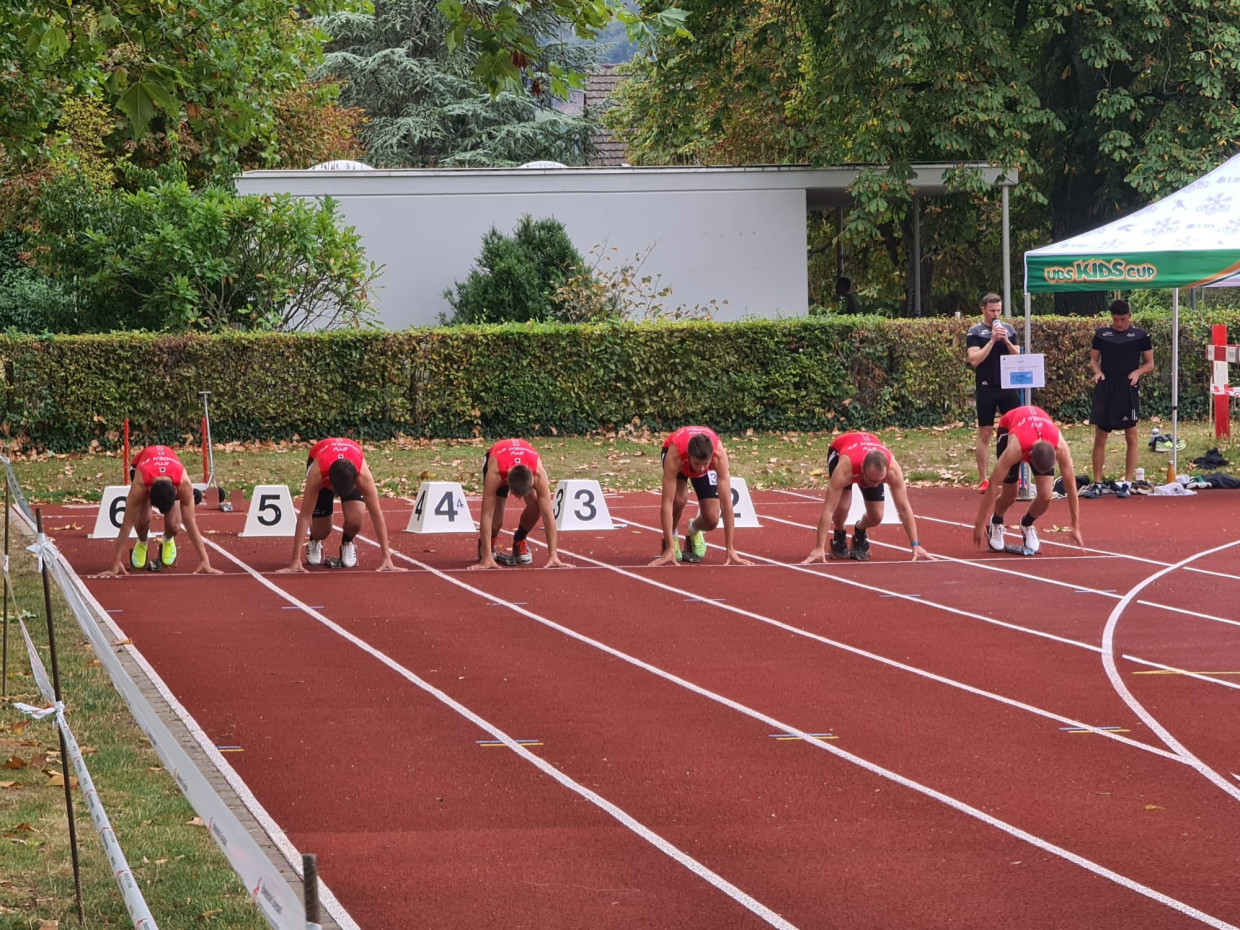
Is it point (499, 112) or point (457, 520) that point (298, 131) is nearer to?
point (499, 112)

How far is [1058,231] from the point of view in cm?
3425

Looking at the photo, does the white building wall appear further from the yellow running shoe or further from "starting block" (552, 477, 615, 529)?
the yellow running shoe

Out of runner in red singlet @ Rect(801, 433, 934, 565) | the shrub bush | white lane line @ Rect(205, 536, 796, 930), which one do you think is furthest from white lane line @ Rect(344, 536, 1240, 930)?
the shrub bush

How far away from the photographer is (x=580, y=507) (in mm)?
15922

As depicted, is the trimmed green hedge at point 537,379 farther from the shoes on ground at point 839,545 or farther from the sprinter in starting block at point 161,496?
the shoes on ground at point 839,545

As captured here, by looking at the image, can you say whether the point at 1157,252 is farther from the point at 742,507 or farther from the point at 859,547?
the point at 859,547

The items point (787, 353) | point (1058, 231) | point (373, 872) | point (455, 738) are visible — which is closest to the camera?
point (373, 872)

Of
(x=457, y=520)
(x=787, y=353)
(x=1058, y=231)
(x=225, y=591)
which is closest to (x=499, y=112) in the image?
(x=1058, y=231)

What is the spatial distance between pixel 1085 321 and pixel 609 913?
2199cm

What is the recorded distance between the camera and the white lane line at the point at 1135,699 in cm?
737

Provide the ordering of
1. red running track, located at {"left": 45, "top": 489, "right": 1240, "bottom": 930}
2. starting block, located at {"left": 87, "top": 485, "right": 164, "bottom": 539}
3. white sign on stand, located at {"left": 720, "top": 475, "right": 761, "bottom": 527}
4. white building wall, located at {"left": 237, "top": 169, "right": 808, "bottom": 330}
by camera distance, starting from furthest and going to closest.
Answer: white building wall, located at {"left": 237, "top": 169, "right": 808, "bottom": 330}
white sign on stand, located at {"left": 720, "top": 475, "right": 761, "bottom": 527}
starting block, located at {"left": 87, "top": 485, "right": 164, "bottom": 539}
red running track, located at {"left": 45, "top": 489, "right": 1240, "bottom": 930}

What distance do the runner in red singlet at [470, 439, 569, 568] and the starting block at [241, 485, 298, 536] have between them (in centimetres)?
264

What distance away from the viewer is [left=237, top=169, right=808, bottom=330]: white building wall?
2817 cm

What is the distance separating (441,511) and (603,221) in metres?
13.9
